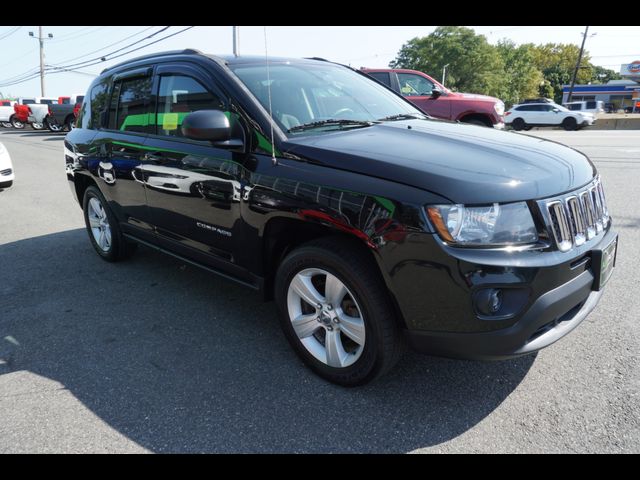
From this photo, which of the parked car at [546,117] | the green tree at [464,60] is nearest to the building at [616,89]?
the green tree at [464,60]

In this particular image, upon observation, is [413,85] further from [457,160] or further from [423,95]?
[457,160]

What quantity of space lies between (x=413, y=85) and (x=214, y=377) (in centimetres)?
1070

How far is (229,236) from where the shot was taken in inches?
121

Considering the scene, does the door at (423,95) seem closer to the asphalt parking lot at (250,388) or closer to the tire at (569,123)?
the asphalt parking lot at (250,388)

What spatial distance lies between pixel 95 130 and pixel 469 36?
60.5 m

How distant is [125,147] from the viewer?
156 inches

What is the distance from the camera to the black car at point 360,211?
82.9 inches

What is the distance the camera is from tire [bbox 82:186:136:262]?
453cm

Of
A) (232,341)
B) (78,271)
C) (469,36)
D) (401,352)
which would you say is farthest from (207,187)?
(469,36)

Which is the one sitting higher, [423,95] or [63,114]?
[63,114]

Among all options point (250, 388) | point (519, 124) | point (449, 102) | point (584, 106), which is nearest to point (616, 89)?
point (584, 106)

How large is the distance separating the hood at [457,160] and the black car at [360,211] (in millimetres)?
10

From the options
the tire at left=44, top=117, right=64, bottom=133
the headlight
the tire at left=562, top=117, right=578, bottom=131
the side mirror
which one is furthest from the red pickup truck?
the tire at left=44, top=117, right=64, bottom=133

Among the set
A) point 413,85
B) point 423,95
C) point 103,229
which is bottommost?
point 103,229
